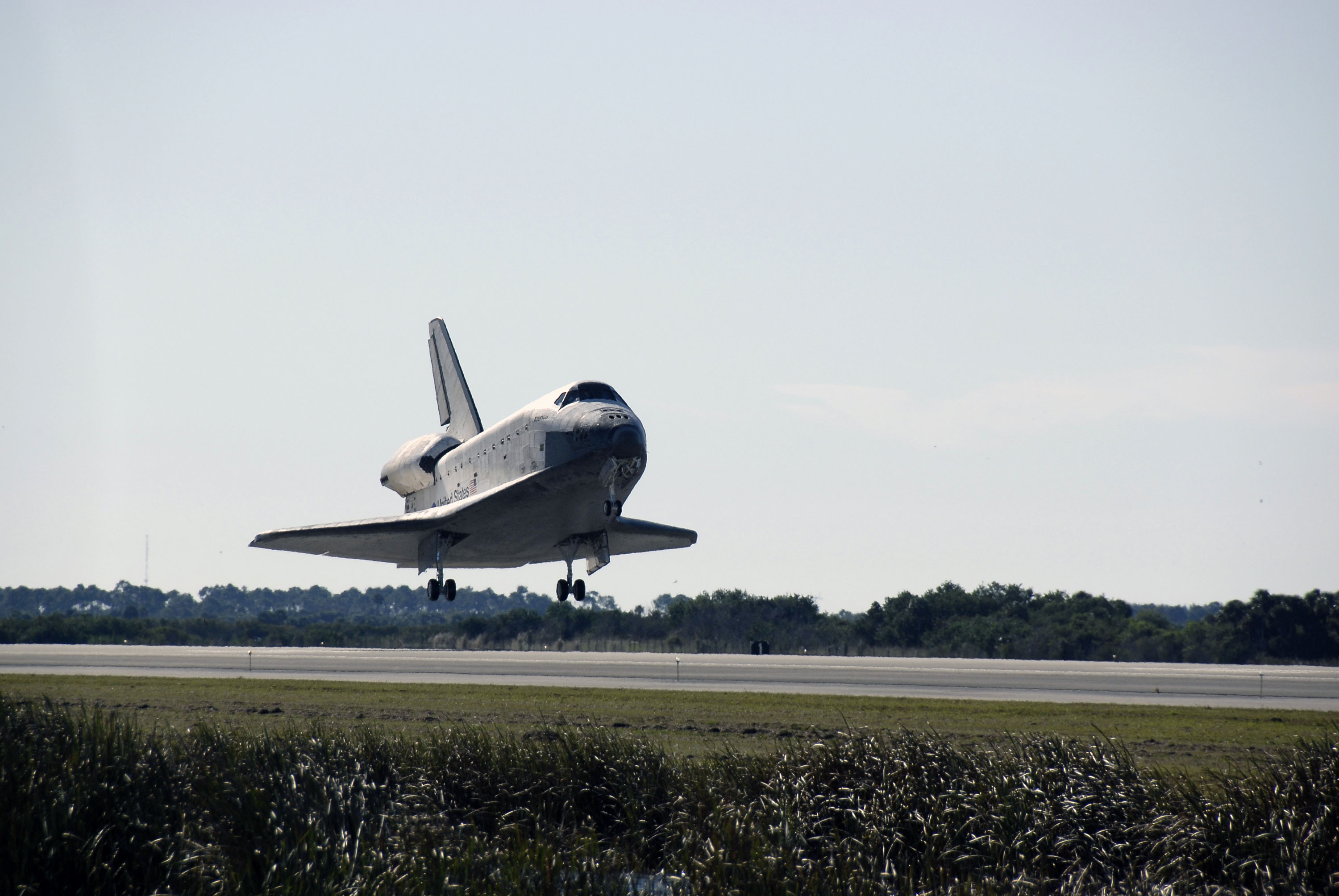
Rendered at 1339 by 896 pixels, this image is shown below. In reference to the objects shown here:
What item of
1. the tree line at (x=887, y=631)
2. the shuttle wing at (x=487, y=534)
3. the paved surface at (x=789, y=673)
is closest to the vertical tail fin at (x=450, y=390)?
the shuttle wing at (x=487, y=534)

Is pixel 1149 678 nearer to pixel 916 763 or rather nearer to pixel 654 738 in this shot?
pixel 654 738

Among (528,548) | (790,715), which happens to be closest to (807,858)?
(790,715)

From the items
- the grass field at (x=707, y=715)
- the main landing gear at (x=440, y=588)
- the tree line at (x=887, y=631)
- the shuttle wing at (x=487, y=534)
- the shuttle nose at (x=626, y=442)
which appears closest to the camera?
the grass field at (x=707, y=715)

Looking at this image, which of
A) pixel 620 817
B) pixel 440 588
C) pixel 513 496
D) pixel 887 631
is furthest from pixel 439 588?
pixel 887 631

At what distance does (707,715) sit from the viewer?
2788cm

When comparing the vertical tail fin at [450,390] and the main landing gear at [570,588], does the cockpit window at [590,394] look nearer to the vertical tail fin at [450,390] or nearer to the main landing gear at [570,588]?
the main landing gear at [570,588]

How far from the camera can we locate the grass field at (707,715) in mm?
23141

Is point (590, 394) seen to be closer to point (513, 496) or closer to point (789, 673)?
point (513, 496)

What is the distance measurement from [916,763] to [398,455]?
3318cm

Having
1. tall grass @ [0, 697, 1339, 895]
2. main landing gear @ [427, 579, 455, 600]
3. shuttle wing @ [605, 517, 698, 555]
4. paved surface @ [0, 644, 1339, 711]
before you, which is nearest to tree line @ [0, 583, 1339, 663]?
paved surface @ [0, 644, 1339, 711]

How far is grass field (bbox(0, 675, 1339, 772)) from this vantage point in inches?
911

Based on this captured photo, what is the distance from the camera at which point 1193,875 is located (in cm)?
1442

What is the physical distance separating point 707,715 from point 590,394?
10321 mm

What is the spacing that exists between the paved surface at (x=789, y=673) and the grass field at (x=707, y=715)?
8.60 feet
